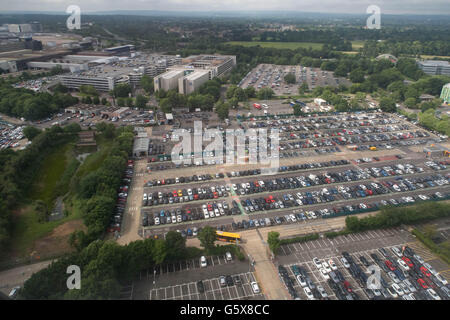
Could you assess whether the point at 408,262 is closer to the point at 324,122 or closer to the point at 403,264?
the point at 403,264

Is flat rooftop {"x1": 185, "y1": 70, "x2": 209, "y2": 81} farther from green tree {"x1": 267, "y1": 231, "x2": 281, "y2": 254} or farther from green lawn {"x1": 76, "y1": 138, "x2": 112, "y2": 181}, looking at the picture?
green tree {"x1": 267, "y1": 231, "x2": 281, "y2": 254}

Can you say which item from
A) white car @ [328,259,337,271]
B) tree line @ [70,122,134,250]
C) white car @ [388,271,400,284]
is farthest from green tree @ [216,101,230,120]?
white car @ [388,271,400,284]

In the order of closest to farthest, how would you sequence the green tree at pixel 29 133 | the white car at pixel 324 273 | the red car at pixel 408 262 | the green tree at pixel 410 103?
the white car at pixel 324 273 < the red car at pixel 408 262 < the green tree at pixel 29 133 < the green tree at pixel 410 103

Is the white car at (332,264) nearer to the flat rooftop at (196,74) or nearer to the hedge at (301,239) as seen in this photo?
the hedge at (301,239)

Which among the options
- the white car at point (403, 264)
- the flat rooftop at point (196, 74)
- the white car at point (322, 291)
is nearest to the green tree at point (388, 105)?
the flat rooftop at point (196, 74)

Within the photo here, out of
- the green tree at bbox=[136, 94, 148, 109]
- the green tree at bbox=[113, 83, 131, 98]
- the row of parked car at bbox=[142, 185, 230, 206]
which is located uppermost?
the green tree at bbox=[113, 83, 131, 98]

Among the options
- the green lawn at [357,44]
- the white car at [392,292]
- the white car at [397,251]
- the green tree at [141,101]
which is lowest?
the white car at [392,292]
